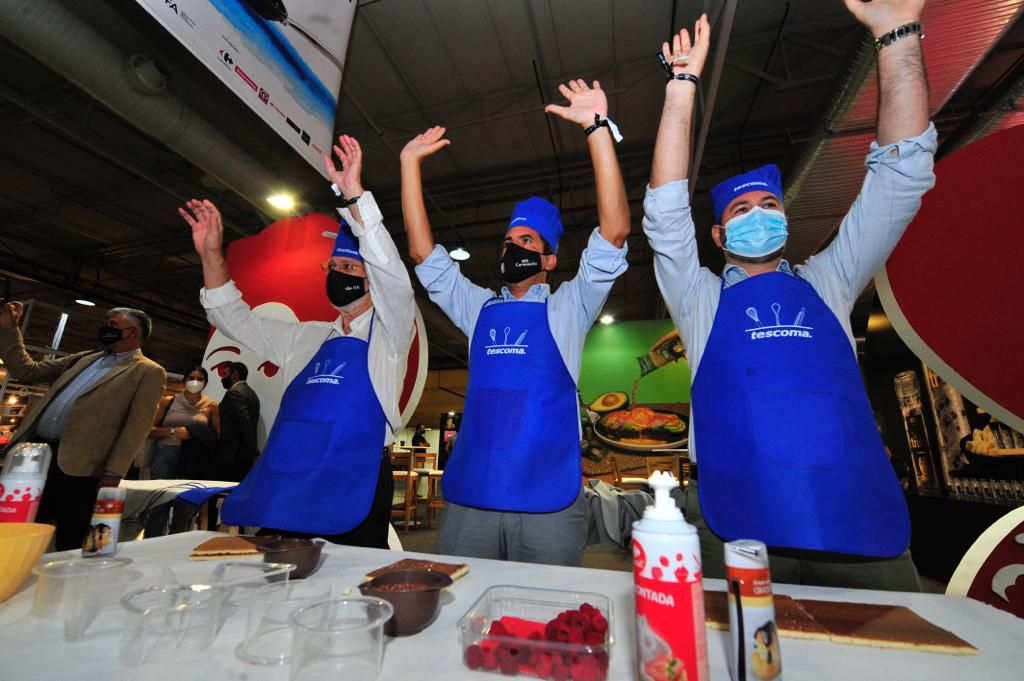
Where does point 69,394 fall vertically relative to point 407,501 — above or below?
above

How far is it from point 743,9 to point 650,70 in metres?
0.93

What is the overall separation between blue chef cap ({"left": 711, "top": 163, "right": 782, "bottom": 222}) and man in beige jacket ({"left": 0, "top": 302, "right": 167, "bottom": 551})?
3.17 metres

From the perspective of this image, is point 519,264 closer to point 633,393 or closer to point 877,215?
point 877,215

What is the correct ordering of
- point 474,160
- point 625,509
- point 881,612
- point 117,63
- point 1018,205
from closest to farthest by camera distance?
point 881,612 < point 1018,205 < point 117,63 < point 625,509 < point 474,160

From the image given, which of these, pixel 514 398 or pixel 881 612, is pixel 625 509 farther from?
pixel 881 612

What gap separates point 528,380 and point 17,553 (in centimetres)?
124

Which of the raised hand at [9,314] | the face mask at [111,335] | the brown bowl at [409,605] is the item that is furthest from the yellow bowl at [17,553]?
the raised hand at [9,314]

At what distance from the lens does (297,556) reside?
947 millimetres

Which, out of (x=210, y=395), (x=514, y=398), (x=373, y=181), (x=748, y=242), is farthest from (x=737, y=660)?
(x=373, y=181)

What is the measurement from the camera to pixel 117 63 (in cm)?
377

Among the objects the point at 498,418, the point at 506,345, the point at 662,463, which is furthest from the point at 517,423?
the point at 662,463

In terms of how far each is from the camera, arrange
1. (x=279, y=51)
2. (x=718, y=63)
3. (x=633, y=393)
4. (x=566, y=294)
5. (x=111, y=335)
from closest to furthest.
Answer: (x=566, y=294)
(x=279, y=51)
(x=111, y=335)
(x=718, y=63)
(x=633, y=393)

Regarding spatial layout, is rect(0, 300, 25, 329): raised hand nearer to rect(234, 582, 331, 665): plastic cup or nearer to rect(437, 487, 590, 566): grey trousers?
rect(437, 487, 590, 566): grey trousers

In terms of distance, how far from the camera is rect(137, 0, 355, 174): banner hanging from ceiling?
5.61 ft
